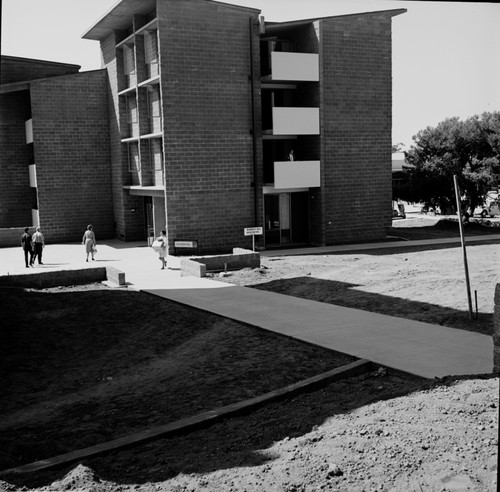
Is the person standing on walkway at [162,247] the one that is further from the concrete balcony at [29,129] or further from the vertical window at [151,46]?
the concrete balcony at [29,129]

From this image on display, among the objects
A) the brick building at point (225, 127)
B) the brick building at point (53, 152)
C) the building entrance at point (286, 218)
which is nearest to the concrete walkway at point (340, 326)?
the brick building at point (225, 127)

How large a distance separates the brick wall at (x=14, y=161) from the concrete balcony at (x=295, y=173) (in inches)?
595

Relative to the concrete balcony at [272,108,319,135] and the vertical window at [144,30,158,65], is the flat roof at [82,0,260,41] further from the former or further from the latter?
the concrete balcony at [272,108,319,135]

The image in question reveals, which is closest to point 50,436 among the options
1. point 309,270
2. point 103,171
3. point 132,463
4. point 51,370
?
point 132,463

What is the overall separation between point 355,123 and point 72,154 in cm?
1462

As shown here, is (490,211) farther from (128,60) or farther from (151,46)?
(151,46)

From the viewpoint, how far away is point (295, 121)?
30719 millimetres

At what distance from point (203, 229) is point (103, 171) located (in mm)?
9207

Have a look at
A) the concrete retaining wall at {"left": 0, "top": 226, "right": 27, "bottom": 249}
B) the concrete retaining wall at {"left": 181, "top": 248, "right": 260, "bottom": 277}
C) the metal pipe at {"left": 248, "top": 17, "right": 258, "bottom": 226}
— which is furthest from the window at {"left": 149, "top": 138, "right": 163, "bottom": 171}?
the concrete retaining wall at {"left": 181, "top": 248, "right": 260, "bottom": 277}

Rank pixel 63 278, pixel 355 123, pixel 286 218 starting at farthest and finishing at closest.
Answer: pixel 286 218
pixel 355 123
pixel 63 278

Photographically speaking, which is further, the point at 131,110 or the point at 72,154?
the point at 72,154

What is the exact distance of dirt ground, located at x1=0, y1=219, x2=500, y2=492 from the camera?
20.4 ft

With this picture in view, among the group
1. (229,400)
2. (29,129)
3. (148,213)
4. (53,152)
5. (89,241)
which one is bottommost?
(229,400)

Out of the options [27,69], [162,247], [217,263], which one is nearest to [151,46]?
[27,69]
